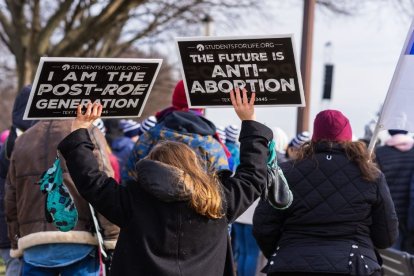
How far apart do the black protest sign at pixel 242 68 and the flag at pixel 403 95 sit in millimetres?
913

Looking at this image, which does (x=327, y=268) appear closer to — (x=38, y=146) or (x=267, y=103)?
(x=267, y=103)

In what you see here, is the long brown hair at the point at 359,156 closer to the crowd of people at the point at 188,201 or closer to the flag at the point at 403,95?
the crowd of people at the point at 188,201

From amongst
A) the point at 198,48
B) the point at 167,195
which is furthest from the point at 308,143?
the point at 167,195

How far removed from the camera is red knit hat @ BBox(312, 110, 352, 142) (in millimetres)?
4410

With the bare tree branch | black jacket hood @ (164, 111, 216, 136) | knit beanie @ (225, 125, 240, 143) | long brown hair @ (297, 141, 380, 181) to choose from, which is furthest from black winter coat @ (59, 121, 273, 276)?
the bare tree branch

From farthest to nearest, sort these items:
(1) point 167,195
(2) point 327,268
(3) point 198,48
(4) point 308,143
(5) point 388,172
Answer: (5) point 388,172
(4) point 308,143
(2) point 327,268
(3) point 198,48
(1) point 167,195

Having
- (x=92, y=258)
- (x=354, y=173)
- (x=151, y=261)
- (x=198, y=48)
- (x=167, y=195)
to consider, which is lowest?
(x=92, y=258)

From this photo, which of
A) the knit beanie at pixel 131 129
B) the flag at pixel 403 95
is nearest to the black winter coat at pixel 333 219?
the flag at pixel 403 95

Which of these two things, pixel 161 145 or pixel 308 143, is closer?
pixel 161 145

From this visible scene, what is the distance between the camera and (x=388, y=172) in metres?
7.44

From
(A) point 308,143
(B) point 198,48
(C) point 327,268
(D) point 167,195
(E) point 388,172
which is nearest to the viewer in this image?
(D) point 167,195

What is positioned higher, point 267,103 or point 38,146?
point 267,103

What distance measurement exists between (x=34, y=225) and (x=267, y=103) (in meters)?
1.65

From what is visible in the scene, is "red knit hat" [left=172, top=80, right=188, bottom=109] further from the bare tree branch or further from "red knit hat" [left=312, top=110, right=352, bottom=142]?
Answer: the bare tree branch
